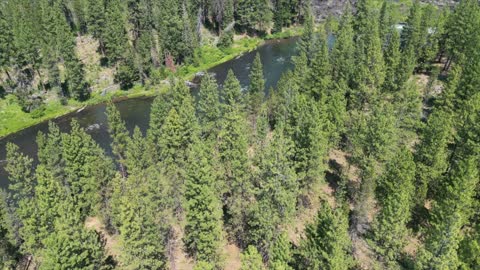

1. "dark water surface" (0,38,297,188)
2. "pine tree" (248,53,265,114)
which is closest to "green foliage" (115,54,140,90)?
"dark water surface" (0,38,297,188)

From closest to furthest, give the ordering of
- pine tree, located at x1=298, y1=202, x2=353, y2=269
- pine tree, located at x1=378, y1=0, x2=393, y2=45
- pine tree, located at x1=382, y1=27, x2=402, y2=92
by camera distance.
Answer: pine tree, located at x1=298, y1=202, x2=353, y2=269 → pine tree, located at x1=382, y1=27, x2=402, y2=92 → pine tree, located at x1=378, y1=0, x2=393, y2=45

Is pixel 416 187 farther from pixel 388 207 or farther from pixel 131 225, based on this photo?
pixel 131 225

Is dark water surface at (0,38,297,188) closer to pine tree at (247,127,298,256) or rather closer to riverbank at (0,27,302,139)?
riverbank at (0,27,302,139)

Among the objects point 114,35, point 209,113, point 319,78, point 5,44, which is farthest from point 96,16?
point 319,78

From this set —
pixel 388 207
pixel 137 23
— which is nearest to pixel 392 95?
pixel 388 207

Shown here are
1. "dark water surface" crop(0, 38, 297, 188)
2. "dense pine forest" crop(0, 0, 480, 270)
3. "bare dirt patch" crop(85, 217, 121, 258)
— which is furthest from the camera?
"dark water surface" crop(0, 38, 297, 188)

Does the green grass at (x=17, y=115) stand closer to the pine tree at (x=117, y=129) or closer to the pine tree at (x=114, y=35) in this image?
the pine tree at (x=114, y=35)

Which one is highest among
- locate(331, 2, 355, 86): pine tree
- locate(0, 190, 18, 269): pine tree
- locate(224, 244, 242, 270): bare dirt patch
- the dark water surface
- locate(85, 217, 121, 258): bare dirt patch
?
locate(331, 2, 355, 86): pine tree

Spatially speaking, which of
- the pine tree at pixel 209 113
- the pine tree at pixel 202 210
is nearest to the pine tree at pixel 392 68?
the pine tree at pixel 209 113
